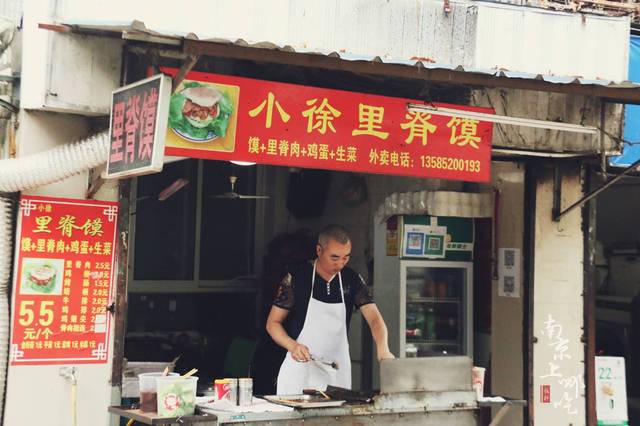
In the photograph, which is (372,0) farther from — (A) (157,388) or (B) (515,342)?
(A) (157,388)

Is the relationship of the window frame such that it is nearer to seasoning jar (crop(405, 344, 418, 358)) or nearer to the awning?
seasoning jar (crop(405, 344, 418, 358))

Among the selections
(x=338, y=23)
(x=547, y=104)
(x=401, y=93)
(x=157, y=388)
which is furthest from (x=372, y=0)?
(x=157, y=388)

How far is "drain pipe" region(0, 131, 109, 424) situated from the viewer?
20.1 ft

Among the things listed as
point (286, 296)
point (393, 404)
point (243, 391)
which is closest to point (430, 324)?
point (286, 296)

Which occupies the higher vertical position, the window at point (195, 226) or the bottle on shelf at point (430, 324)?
the window at point (195, 226)

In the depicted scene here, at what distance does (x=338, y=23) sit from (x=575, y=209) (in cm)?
303

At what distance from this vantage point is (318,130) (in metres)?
6.86

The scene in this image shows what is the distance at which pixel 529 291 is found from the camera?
27.9 feet

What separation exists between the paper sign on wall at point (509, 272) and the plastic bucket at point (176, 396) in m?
4.28

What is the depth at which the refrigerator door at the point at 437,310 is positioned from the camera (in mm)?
9336

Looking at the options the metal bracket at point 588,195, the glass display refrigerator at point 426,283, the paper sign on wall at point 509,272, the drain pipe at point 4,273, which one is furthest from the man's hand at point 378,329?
the drain pipe at point 4,273

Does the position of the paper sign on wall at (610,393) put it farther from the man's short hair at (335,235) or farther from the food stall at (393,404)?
the man's short hair at (335,235)

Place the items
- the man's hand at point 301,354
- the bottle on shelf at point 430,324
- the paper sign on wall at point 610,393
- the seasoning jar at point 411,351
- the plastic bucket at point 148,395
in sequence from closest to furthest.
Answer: the plastic bucket at point 148,395 < the man's hand at point 301,354 < the paper sign on wall at point 610,393 < the seasoning jar at point 411,351 < the bottle on shelf at point 430,324

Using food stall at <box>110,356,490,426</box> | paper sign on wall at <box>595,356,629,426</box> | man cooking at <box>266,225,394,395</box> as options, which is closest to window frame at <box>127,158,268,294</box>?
man cooking at <box>266,225,394,395</box>
